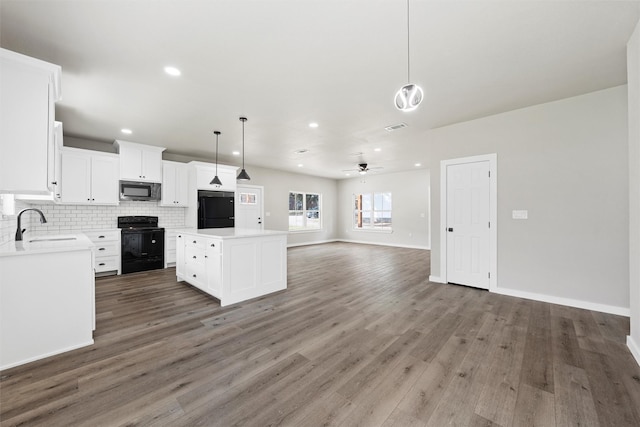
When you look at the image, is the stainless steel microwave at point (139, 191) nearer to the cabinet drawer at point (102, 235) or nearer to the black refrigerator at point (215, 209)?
the cabinet drawer at point (102, 235)

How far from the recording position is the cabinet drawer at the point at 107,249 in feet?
15.8

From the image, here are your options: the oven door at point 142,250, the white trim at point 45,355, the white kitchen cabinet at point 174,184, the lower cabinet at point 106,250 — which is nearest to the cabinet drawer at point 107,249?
the lower cabinet at point 106,250

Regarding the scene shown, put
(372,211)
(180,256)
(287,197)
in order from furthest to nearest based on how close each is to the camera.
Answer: (372,211) → (287,197) → (180,256)

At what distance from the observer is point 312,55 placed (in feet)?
8.09

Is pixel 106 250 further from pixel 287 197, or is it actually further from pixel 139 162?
pixel 287 197

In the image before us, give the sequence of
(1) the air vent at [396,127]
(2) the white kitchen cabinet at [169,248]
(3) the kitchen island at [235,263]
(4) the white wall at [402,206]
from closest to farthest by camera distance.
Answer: (3) the kitchen island at [235,263] < (1) the air vent at [396,127] < (2) the white kitchen cabinet at [169,248] < (4) the white wall at [402,206]

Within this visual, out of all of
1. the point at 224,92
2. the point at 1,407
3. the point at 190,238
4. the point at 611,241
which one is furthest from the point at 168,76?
the point at 611,241

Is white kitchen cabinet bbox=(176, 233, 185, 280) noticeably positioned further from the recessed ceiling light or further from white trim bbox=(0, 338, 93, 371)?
the recessed ceiling light

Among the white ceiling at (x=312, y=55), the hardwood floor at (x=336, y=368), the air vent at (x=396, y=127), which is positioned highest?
the white ceiling at (x=312, y=55)

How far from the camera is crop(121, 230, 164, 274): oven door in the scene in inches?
200

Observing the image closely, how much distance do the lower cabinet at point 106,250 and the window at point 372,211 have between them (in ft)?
25.1

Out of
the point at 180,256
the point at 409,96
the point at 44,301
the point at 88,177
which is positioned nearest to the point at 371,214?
the point at 180,256

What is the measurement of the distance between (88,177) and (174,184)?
4.75 ft

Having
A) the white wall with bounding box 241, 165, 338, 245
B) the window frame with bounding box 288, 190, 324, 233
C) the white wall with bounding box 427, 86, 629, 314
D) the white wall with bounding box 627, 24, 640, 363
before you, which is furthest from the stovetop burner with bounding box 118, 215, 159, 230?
the white wall with bounding box 627, 24, 640, 363
